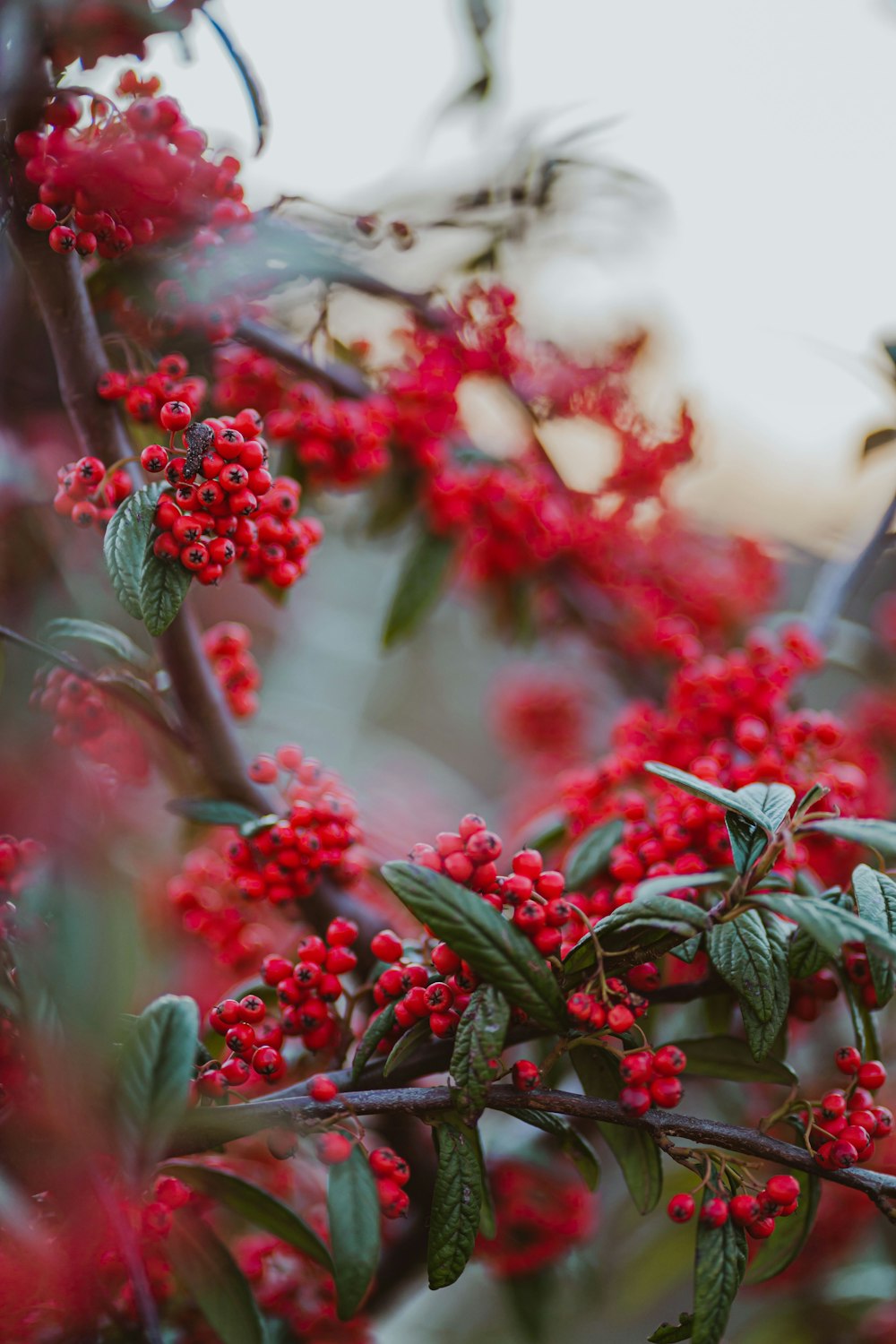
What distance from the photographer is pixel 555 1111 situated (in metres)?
0.63

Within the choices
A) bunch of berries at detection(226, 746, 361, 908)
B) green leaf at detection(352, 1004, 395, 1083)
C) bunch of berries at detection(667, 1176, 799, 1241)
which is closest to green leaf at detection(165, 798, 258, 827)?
bunch of berries at detection(226, 746, 361, 908)

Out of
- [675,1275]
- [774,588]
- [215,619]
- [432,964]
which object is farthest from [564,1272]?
[215,619]

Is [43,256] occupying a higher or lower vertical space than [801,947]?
higher

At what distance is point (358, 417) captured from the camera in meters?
1.03

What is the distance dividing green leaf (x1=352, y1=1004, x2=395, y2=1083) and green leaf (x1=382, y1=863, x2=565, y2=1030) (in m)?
0.09

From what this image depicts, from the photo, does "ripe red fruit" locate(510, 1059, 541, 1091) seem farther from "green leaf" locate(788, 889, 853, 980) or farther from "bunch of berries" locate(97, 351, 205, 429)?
"bunch of berries" locate(97, 351, 205, 429)

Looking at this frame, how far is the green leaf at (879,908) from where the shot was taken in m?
0.62

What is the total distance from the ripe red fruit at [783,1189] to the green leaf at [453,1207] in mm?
203

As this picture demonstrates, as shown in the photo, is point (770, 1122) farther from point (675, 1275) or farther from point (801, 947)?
point (675, 1275)

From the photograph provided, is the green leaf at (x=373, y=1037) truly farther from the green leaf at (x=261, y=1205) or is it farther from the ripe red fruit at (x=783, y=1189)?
the ripe red fruit at (x=783, y=1189)

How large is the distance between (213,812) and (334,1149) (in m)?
0.32

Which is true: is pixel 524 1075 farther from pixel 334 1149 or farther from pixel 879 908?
pixel 879 908

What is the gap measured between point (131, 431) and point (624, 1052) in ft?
2.46

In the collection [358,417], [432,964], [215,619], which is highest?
[358,417]
